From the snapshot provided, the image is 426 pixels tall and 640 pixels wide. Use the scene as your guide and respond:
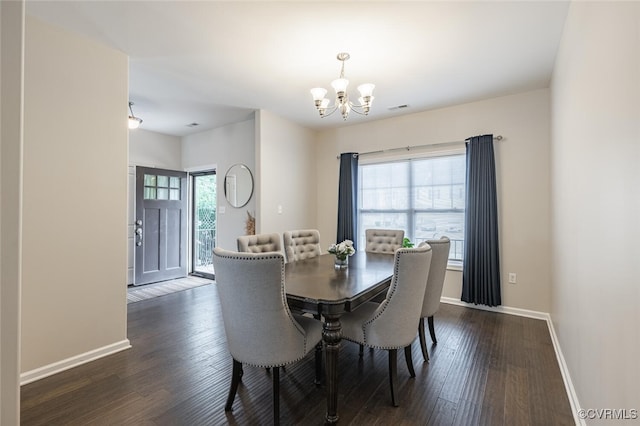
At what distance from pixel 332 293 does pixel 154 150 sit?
5.01m

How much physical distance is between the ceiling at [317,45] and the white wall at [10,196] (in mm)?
1453

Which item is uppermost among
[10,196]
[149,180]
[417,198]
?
[149,180]

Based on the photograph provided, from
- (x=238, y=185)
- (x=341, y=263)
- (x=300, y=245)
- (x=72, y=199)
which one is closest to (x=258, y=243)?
(x=300, y=245)

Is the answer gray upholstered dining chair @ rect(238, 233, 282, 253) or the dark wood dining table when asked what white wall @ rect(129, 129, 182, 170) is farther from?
the dark wood dining table

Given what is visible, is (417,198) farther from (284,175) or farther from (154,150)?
(154,150)

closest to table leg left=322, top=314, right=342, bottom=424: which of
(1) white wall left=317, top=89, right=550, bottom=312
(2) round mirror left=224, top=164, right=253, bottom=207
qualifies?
(1) white wall left=317, top=89, right=550, bottom=312

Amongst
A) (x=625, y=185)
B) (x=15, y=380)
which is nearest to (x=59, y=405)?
(x=15, y=380)

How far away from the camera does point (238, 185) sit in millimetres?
4832

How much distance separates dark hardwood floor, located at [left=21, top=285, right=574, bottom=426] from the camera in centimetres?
172

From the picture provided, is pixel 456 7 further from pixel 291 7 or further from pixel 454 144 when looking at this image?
pixel 454 144

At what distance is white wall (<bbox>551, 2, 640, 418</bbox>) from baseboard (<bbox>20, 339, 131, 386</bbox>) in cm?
331

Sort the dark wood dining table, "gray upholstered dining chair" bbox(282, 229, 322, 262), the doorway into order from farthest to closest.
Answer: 1. the doorway
2. "gray upholstered dining chair" bbox(282, 229, 322, 262)
3. the dark wood dining table
